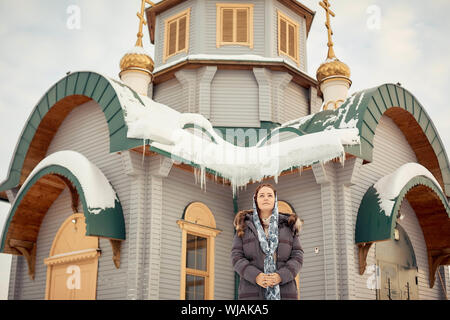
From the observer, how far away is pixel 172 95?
14.5m

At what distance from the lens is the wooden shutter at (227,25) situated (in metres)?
14.3

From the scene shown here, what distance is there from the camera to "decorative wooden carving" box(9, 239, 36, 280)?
1158 cm

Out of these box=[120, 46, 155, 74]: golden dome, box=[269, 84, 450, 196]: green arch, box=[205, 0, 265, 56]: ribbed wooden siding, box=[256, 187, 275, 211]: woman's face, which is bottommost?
box=[256, 187, 275, 211]: woman's face

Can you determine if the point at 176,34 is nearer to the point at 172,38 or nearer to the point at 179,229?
the point at 172,38

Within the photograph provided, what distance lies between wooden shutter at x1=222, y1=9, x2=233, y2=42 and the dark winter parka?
1078 centimetres

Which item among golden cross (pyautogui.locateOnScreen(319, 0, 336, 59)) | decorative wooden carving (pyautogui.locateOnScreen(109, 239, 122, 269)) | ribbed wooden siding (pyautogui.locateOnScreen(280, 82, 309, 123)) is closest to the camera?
decorative wooden carving (pyautogui.locateOnScreen(109, 239, 122, 269))

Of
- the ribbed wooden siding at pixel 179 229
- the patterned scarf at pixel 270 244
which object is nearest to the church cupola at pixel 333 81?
the ribbed wooden siding at pixel 179 229

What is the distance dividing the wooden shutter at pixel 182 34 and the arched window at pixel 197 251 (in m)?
5.93

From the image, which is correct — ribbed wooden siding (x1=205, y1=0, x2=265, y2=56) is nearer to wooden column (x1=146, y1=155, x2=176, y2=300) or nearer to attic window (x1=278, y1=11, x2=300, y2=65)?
attic window (x1=278, y1=11, x2=300, y2=65)

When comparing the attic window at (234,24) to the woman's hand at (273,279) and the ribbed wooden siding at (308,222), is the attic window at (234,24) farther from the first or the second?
the woman's hand at (273,279)

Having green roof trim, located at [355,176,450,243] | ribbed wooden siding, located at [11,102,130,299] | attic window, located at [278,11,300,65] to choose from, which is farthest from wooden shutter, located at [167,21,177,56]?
green roof trim, located at [355,176,450,243]

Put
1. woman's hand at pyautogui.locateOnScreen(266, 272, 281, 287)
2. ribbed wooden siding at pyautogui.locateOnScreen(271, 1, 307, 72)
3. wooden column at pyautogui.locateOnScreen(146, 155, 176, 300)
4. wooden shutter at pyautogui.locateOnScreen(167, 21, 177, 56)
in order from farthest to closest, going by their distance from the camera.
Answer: wooden shutter at pyautogui.locateOnScreen(167, 21, 177, 56) → ribbed wooden siding at pyautogui.locateOnScreen(271, 1, 307, 72) → wooden column at pyautogui.locateOnScreen(146, 155, 176, 300) → woman's hand at pyautogui.locateOnScreen(266, 272, 281, 287)

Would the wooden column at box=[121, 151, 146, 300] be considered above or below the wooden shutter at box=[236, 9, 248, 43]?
below
